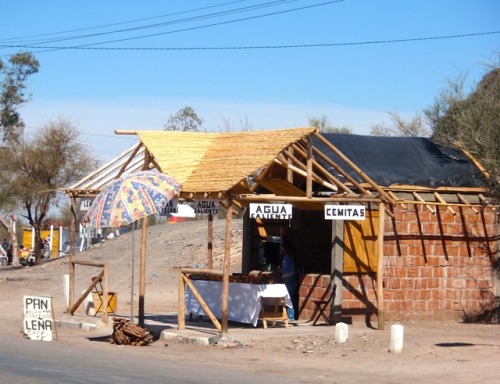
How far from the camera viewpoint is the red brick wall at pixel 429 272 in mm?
20172

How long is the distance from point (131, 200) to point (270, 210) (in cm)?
271

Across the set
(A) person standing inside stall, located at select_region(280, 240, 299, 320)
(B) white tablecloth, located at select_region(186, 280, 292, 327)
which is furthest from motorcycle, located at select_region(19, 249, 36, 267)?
(B) white tablecloth, located at select_region(186, 280, 292, 327)

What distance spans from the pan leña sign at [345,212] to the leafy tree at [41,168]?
28820 millimetres

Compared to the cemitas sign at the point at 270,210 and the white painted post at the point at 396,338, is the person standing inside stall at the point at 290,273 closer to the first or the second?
the cemitas sign at the point at 270,210

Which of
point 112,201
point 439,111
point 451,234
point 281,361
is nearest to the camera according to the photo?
point 281,361

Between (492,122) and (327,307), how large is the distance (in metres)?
5.38

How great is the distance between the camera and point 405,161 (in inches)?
852

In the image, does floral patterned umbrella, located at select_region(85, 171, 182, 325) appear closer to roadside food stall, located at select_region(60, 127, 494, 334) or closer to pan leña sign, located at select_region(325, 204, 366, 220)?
roadside food stall, located at select_region(60, 127, 494, 334)

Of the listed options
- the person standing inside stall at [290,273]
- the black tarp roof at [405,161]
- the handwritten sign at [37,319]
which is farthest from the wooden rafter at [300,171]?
the handwritten sign at [37,319]

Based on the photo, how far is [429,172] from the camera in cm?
2128

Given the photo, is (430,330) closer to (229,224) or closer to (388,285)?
(388,285)

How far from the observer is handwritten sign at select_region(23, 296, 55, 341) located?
56.5 ft

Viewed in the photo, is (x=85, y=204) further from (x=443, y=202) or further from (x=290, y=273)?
(x=443, y=202)

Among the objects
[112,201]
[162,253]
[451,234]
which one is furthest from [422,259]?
[162,253]
